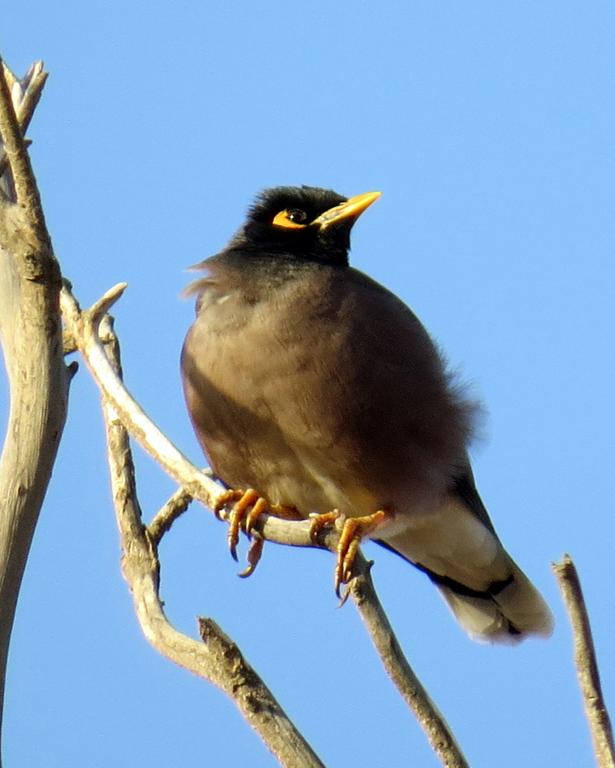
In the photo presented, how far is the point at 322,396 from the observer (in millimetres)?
3953

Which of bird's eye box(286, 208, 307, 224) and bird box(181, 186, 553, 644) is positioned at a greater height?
bird's eye box(286, 208, 307, 224)

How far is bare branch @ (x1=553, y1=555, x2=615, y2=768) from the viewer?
232 cm

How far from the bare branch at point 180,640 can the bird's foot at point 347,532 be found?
0.42 metres

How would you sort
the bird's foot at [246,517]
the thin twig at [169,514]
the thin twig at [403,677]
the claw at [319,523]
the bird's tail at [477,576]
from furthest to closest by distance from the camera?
the bird's tail at [477,576] → the bird's foot at [246,517] → the thin twig at [169,514] → the claw at [319,523] → the thin twig at [403,677]

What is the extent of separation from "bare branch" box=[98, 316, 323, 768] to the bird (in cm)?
39

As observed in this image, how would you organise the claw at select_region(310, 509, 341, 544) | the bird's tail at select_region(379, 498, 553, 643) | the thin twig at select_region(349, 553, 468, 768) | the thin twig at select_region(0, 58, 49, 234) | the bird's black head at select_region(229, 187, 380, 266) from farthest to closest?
the bird's tail at select_region(379, 498, 553, 643), the bird's black head at select_region(229, 187, 380, 266), the claw at select_region(310, 509, 341, 544), the thin twig at select_region(0, 58, 49, 234), the thin twig at select_region(349, 553, 468, 768)

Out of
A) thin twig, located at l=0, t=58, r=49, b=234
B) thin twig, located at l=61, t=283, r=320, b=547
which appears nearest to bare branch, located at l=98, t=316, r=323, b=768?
thin twig, located at l=61, t=283, r=320, b=547

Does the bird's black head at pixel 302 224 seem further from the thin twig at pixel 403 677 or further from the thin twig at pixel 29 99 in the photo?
the thin twig at pixel 403 677

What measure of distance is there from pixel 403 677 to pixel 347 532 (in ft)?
4.06

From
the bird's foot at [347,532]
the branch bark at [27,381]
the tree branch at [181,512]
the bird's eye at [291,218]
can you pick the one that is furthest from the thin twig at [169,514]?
the bird's eye at [291,218]

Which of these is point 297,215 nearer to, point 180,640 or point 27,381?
point 27,381

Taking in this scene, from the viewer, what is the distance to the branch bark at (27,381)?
2666 mm

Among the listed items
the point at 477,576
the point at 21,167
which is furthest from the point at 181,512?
the point at 477,576

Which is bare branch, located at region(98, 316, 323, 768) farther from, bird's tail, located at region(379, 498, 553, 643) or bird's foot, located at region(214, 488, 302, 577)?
bird's tail, located at region(379, 498, 553, 643)
